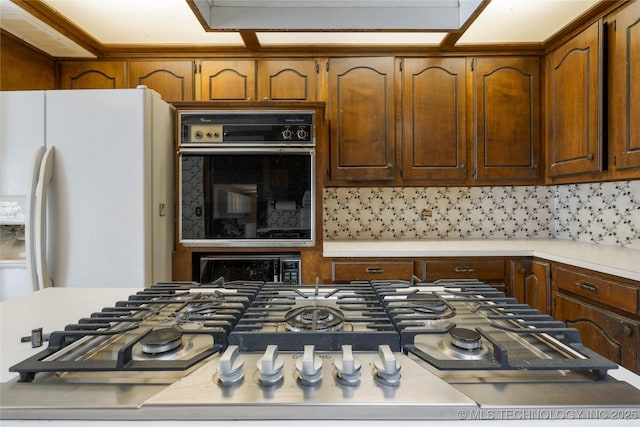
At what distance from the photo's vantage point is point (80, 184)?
1.83 m

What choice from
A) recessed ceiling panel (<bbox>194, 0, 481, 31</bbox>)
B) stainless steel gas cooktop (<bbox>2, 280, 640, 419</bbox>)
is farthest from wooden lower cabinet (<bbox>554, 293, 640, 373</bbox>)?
recessed ceiling panel (<bbox>194, 0, 481, 31</bbox>)

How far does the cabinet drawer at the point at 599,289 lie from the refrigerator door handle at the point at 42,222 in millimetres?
2531

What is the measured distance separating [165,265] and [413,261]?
54.5 inches

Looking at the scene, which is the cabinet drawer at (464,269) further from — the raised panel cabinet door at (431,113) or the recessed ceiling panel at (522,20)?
the recessed ceiling panel at (522,20)

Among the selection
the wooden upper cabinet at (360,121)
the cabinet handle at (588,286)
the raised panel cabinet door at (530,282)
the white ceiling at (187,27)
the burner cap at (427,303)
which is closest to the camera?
the burner cap at (427,303)

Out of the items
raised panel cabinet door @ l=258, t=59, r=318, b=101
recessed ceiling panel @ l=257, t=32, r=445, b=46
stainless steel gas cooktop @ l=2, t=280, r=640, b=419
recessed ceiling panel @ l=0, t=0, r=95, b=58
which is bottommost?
stainless steel gas cooktop @ l=2, t=280, r=640, b=419

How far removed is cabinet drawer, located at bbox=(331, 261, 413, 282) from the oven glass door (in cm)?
A: 24

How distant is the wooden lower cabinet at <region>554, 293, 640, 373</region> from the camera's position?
151cm

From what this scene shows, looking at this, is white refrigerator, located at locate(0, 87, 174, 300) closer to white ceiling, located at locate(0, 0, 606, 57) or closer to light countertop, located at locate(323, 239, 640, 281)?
white ceiling, located at locate(0, 0, 606, 57)

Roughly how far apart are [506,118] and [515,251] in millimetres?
891

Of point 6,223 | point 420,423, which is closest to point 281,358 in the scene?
point 420,423

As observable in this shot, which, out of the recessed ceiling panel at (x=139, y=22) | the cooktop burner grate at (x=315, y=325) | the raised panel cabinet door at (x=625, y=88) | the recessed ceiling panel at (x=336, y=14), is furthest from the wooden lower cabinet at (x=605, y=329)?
the recessed ceiling panel at (x=139, y=22)

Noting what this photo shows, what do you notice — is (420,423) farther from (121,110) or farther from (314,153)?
(121,110)

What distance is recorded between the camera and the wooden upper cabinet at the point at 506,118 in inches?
95.4
